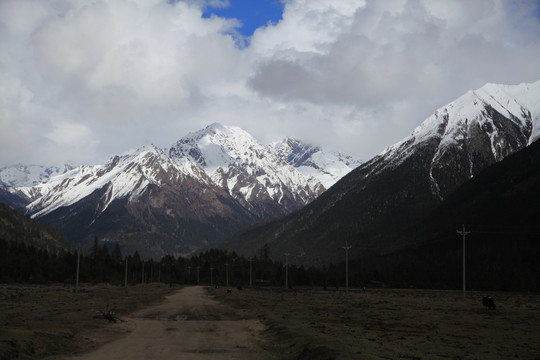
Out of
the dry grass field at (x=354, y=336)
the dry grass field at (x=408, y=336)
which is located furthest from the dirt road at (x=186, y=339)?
the dry grass field at (x=408, y=336)

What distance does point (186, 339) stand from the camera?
36.1 m

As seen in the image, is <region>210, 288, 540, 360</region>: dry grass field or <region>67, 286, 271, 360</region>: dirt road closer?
<region>210, 288, 540, 360</region>: dry grass field

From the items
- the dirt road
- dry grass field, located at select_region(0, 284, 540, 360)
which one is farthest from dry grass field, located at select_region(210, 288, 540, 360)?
the dirt road

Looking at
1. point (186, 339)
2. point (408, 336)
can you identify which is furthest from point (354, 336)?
point (186, 339)

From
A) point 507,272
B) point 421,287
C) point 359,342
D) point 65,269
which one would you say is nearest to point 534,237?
point 507,272

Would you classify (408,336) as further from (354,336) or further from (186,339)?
(186,339)

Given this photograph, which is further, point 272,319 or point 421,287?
point 421,287

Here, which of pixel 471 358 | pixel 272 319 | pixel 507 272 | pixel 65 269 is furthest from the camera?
pixel 65 269

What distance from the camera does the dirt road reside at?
95.8 ft

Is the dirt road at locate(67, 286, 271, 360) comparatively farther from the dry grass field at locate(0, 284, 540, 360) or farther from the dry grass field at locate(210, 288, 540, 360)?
the dry grass field at locate(210, 288, 540, 360)

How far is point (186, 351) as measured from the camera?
30359mm

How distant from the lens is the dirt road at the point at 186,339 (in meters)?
29.2

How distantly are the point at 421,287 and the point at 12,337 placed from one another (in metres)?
161

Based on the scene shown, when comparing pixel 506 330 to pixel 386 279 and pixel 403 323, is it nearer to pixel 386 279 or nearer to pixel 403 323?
pixel 403 323
